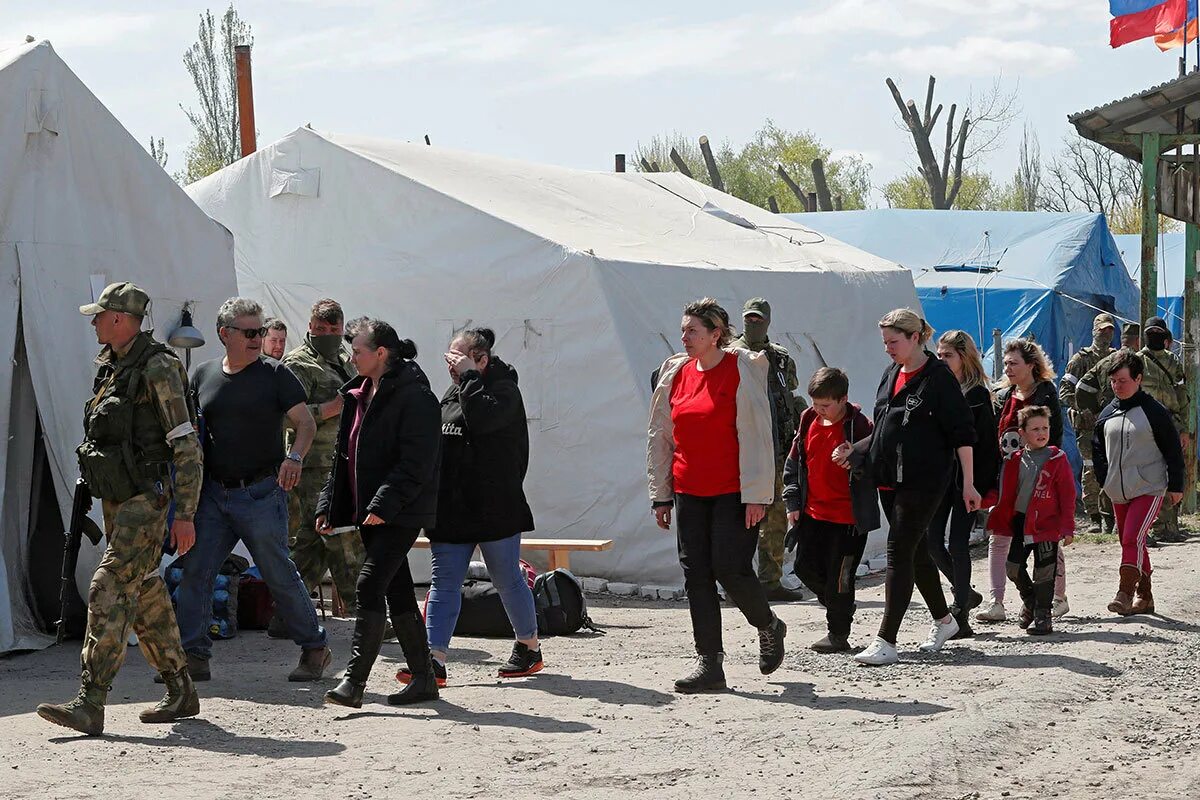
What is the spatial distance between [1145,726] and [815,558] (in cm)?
223

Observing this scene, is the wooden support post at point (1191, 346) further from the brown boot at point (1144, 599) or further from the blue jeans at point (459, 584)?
the blue jeans at point (459, 584)

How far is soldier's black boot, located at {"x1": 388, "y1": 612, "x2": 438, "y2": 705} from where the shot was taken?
7.23 m

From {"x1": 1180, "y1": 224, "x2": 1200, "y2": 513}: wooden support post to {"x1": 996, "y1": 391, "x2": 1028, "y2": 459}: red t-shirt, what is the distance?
6.14m

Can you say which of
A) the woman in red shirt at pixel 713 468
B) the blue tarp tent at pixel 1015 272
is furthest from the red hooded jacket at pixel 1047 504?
the blue tarp tent at pixel 1015 272

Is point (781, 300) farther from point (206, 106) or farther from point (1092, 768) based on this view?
point (206, 106)

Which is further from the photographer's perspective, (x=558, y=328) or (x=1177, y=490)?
(x=558, y=328)

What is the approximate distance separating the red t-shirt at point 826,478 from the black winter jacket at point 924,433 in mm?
343

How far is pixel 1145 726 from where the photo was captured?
673 cm

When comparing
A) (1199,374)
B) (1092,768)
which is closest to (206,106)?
(1199,374)

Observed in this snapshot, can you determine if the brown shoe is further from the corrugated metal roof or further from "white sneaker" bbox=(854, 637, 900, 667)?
the corrugated metal roof

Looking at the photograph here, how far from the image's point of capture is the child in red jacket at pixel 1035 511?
9.15 meters

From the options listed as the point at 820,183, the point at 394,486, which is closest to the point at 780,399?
the point at 394,486

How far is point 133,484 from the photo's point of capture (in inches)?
260

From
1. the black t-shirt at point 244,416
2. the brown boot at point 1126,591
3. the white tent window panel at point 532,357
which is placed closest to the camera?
the black t-shirt at point 244,416
